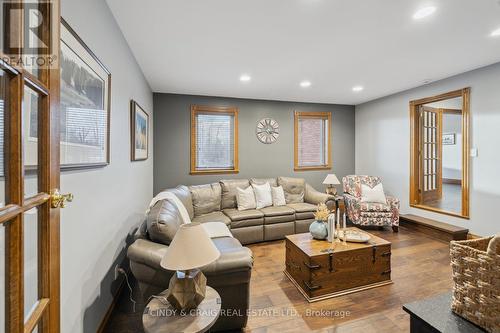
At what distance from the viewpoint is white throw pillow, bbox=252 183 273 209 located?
4.08m

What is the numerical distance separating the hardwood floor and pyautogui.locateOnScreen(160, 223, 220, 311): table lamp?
2.59 feet

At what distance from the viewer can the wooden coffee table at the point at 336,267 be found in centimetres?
224

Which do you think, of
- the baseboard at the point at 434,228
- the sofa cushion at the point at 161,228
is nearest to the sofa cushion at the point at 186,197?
the sofa cushion at the point at 161,228

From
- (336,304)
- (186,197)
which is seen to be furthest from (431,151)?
(186,197)

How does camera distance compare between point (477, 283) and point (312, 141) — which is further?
point (312, 141)

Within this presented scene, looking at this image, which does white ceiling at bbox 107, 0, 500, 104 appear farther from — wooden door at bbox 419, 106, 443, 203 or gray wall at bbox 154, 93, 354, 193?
wooden door at bbox 419, 106, 443, 203

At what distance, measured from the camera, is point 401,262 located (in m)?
2.99

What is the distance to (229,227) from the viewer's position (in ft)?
11.7

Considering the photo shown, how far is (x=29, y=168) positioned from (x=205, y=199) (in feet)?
10.6

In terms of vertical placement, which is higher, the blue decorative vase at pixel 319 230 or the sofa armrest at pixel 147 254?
the sofa armrest at pixel 147 254

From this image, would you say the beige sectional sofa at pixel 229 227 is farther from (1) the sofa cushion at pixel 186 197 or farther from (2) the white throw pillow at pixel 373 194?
(2) the white throw pillow at pixel 373 194

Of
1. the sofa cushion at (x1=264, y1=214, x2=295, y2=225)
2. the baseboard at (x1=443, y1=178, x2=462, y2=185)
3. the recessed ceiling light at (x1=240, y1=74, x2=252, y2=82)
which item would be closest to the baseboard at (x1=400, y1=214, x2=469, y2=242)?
the sofa cushion at (x1=264, y1=214, x2=295, y2=225)

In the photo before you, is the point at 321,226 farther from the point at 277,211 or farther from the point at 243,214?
the point at 243,214

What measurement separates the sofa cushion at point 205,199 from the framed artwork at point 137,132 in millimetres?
1043
